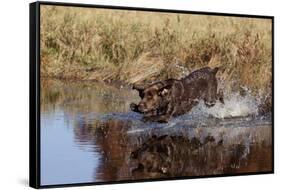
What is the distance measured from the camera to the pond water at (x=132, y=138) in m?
6.07

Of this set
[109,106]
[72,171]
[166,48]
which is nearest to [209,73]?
[166,48]

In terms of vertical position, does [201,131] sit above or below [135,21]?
below

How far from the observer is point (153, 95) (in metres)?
6.46

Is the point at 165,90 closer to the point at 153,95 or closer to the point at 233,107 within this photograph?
the point at 153,95

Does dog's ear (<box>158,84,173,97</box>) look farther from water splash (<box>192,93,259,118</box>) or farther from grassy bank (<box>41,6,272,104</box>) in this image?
water splash (<box>192,93,259,118</box>)

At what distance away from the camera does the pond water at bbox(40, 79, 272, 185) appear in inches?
239

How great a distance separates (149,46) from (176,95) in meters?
0.46

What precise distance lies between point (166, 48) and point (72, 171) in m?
1.21

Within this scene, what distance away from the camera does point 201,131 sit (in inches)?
263

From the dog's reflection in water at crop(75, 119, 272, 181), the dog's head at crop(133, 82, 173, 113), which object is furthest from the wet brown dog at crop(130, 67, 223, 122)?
the dog's reflection in water at crop(75, 119, 272, 181)

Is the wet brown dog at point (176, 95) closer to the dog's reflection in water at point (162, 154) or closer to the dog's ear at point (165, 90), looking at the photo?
the dog's ear at point (165, 90)

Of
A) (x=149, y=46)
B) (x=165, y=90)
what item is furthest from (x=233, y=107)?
(x=149, y=46)

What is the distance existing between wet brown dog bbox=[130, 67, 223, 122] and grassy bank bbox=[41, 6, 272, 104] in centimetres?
6

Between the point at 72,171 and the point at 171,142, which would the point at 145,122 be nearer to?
the point at 171,142
